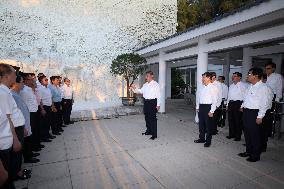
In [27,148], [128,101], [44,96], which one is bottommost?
[27,148]

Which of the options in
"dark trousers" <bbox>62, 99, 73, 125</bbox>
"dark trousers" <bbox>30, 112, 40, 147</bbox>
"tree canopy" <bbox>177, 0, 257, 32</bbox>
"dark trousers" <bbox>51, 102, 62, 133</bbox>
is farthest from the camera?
"tree canopy" <bbox>177, 0, 257, 32</bbox>

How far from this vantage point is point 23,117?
3.31 metres

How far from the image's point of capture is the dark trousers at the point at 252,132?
13.7 feet

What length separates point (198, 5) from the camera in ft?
74.7

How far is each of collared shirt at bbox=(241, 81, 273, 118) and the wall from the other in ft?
30.3

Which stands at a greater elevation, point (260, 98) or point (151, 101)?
point (260, 98)

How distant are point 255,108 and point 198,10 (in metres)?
A: 20.6

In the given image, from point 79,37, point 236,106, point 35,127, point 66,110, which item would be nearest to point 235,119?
point 236,106

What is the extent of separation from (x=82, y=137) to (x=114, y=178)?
2949 mm

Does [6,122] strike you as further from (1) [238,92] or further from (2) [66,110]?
(2) [66,110]

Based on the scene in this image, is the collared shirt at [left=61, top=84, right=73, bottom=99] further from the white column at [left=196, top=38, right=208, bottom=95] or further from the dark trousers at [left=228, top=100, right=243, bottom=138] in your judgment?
the dark trousers at [left=228, top=100, right=243, bottom=138]

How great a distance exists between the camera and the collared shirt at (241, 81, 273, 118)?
159 inches

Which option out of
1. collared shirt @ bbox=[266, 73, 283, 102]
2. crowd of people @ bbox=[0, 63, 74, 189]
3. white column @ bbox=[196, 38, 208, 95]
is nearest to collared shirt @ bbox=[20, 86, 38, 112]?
crowd of people @ bbox=[0, 63, 74, 189]

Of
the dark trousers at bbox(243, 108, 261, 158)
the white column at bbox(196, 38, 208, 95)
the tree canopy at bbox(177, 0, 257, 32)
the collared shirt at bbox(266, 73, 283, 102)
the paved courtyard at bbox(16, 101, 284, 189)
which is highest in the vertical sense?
the tree canopy at bbox(177, 0, 257, 32)
